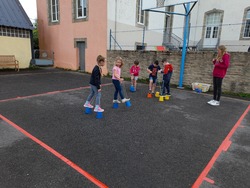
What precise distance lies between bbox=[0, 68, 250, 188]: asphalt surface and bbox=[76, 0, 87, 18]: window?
30.7ft

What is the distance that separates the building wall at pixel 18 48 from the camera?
13.5 m

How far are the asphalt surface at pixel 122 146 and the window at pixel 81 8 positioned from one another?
935cm

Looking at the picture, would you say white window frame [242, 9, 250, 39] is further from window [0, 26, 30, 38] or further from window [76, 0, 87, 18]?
window [0, 26, 30, 38]

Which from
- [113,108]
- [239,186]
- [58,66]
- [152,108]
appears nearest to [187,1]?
[152,108]

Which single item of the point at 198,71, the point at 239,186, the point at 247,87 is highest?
the point at 198,71

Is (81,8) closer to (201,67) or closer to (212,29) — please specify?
(201,67)

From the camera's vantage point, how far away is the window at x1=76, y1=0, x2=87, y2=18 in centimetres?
1340

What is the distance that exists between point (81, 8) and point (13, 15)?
517 centimetres

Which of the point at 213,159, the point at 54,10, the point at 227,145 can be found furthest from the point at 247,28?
the point at 213,159

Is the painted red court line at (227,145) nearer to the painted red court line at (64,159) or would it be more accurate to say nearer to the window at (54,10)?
the painted red court line at (64,159)

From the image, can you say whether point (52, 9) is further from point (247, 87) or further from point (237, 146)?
point (237, 146)

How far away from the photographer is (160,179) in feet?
9.14

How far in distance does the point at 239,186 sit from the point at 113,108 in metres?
3.98

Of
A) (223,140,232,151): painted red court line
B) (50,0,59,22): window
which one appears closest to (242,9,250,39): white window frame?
(50,0,59,22): window
